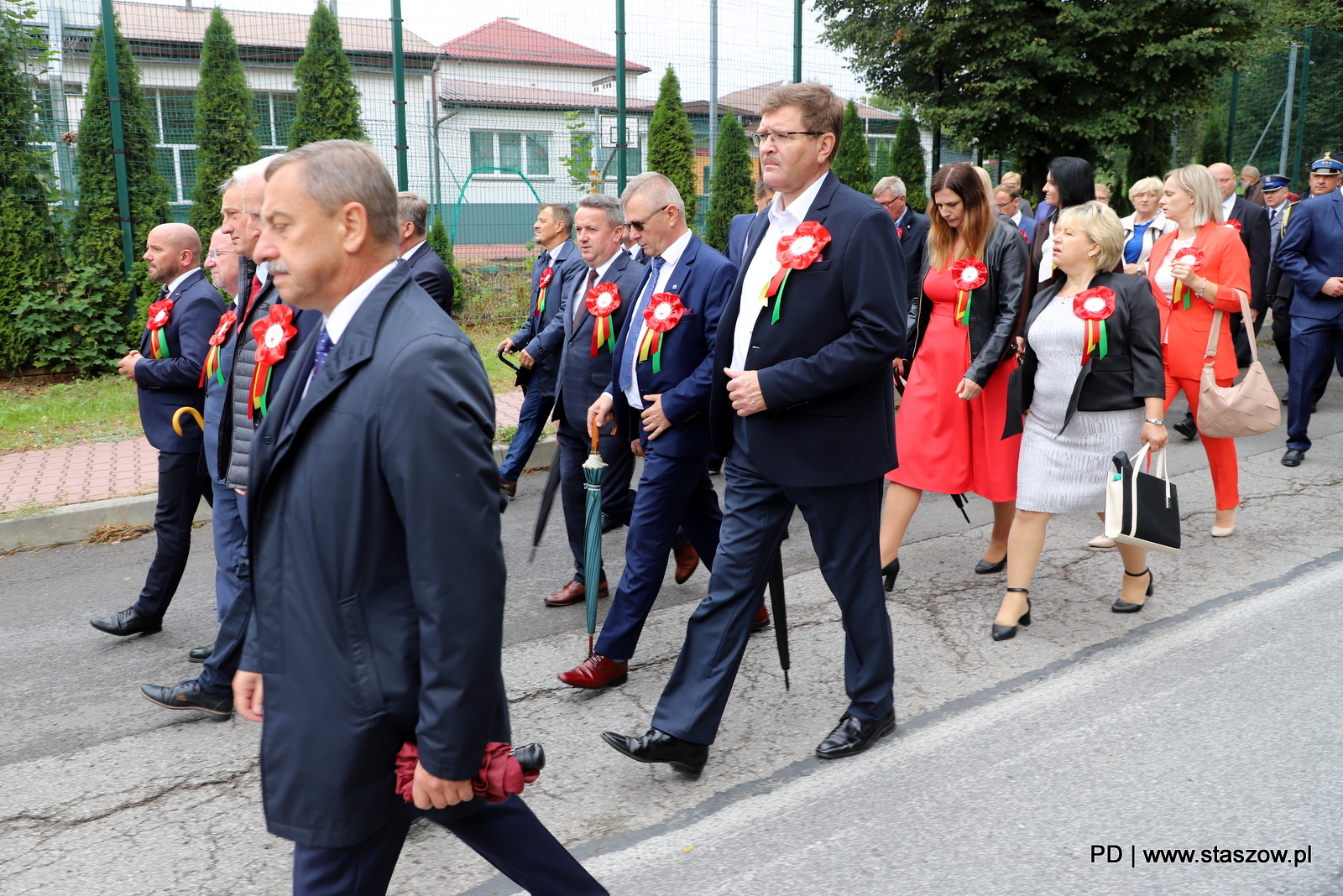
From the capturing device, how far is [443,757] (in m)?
1.84

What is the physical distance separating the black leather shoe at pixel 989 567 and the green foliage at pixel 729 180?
28.6 feet

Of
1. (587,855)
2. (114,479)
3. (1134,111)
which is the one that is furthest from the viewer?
(1134,111)

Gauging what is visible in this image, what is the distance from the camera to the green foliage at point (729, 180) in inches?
535

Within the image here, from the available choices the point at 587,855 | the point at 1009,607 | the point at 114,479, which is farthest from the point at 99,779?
the point at 114,479

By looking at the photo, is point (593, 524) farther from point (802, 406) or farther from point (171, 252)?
point (171, 252)

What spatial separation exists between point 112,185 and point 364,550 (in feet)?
32.6

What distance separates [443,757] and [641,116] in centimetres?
1197

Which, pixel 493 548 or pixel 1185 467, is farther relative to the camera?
pixel 1185 467

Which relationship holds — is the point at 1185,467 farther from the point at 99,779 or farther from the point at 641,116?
the point at 641,116

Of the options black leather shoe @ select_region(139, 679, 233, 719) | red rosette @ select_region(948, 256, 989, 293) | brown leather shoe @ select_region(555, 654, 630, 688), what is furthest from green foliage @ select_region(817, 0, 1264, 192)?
black leather shoe @ select_region(139, 679, 233, 719)

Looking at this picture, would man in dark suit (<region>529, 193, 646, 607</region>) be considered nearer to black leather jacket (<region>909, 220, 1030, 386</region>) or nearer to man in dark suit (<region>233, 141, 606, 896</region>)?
black leather jacket (<region>909, 220, 1030, 386</region>)

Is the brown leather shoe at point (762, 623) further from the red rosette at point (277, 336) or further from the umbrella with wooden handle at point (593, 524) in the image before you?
the red rosette at point (277, 336)

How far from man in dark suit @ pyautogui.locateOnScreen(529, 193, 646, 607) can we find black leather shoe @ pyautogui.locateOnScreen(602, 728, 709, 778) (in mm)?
1569

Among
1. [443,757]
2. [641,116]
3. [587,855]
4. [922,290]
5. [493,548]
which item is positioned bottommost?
[587,855]
